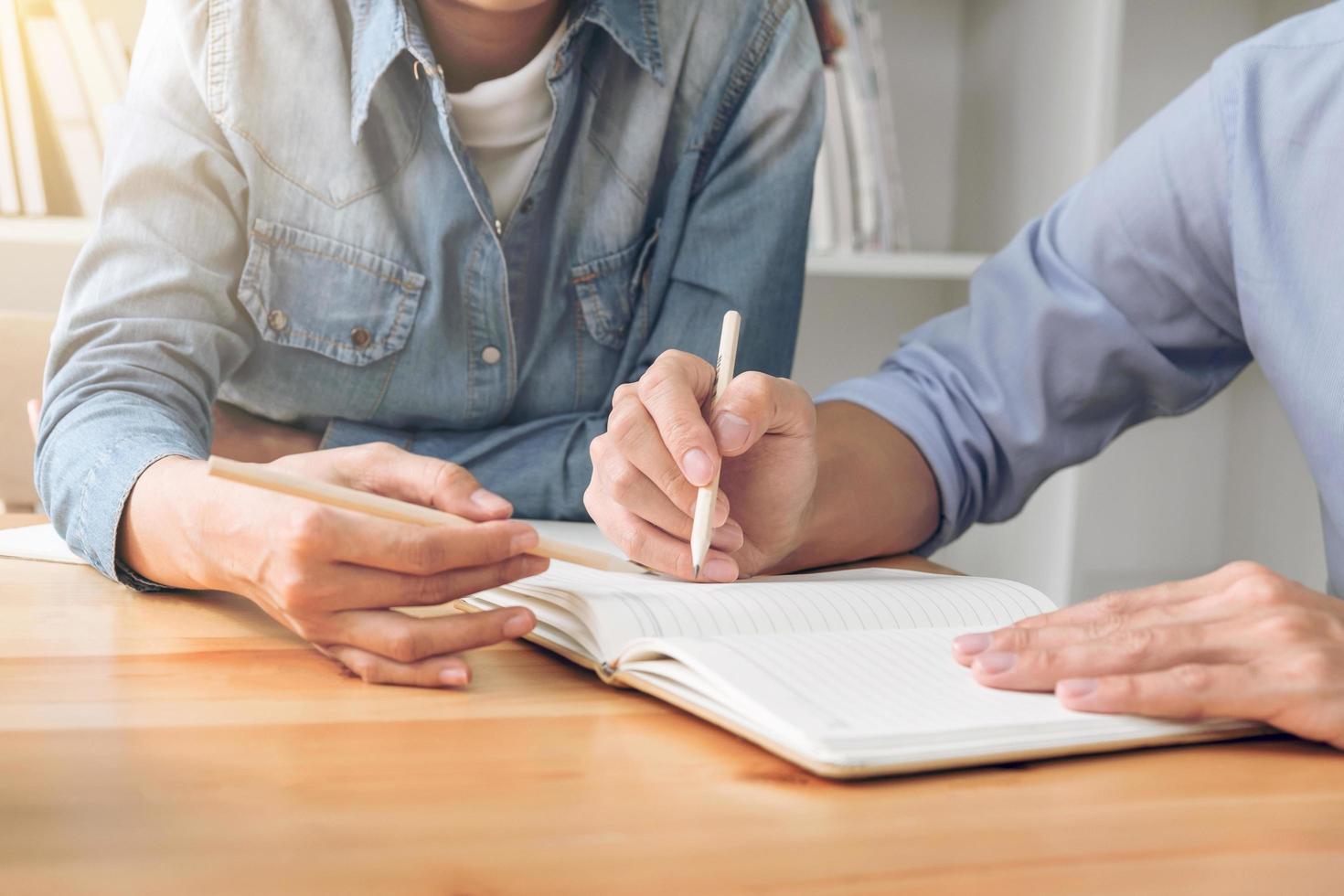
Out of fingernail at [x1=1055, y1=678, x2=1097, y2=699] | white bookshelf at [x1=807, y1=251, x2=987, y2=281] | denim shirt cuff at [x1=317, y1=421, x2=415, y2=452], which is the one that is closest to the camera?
fingernail at [x1=1055, y1=678, x2=1097, y2=699]

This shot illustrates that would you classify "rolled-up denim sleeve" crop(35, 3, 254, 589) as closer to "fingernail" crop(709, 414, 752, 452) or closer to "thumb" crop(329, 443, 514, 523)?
"thumb" crop(329, 443, 514, 523)

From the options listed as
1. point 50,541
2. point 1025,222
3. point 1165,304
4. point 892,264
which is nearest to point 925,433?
point 1165,304

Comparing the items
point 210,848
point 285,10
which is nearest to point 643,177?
point 285,10

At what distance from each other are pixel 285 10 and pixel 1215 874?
938 mm

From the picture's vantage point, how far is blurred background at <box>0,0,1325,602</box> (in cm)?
167

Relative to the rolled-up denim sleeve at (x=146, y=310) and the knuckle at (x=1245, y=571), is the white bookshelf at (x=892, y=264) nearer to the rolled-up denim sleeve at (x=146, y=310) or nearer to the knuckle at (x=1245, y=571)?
the rolled-up denim sleeve at (x=146, y=310)

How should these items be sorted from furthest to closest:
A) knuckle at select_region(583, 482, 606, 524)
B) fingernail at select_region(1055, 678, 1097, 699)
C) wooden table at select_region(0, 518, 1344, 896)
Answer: knuckle at select_region(583, 482, 606, 524), fingernail at select_region(1055, 678, 1097, 699), wooden table at select_region(0, 518, 1344, 896)

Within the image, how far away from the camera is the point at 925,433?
988 mm

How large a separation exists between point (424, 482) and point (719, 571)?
179 mm

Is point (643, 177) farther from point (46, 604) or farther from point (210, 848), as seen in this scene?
point (210, 848)

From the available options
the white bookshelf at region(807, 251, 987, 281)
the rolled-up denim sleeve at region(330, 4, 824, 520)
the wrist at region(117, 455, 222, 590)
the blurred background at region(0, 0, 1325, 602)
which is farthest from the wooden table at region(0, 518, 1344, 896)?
the white bookshelf at region(807, 251, 987, 281)

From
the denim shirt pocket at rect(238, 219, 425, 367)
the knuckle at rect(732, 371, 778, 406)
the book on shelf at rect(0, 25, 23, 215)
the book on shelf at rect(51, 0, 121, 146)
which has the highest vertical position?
the book on shelf at rect(51, 0, 121, 146)

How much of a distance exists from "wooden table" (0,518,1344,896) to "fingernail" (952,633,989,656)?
7cm

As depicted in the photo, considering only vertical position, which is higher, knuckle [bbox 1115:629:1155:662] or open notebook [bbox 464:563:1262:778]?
knuckle [bbox 1115:629:1155:662]
